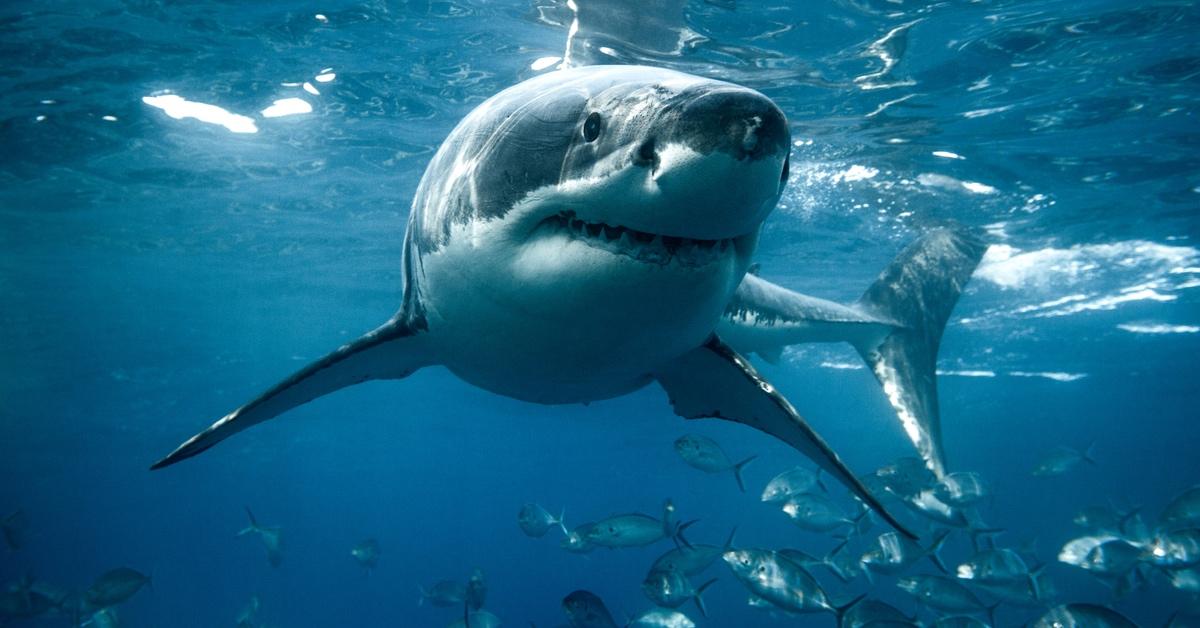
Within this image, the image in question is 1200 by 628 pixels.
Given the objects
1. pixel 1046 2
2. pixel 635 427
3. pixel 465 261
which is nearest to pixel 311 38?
pixel 465 261

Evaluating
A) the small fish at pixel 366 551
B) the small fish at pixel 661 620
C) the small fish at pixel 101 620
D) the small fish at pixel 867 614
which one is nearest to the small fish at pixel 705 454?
the small fish at pixel 661 620

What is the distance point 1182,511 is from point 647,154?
13.1 metres

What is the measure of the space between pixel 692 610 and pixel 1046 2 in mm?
40279

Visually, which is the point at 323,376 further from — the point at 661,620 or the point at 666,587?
the point at 661,620

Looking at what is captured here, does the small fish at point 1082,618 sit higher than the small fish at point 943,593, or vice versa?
the small fish at point 1082,618

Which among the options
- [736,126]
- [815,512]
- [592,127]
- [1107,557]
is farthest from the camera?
[815,512]

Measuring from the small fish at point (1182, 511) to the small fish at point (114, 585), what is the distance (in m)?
16.1

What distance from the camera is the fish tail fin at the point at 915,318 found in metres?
7.41

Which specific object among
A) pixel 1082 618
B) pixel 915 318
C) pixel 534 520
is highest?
pixel 915 318

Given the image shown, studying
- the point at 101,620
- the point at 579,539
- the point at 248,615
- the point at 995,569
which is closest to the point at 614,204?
the point at 995,569

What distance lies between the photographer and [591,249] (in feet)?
6.77

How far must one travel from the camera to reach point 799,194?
14953 millimetres

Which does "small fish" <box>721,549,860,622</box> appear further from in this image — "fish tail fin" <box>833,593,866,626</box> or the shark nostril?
the shark nostril

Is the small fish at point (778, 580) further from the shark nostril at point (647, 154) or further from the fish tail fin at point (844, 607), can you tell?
the shark nostril at point (647, 154)
